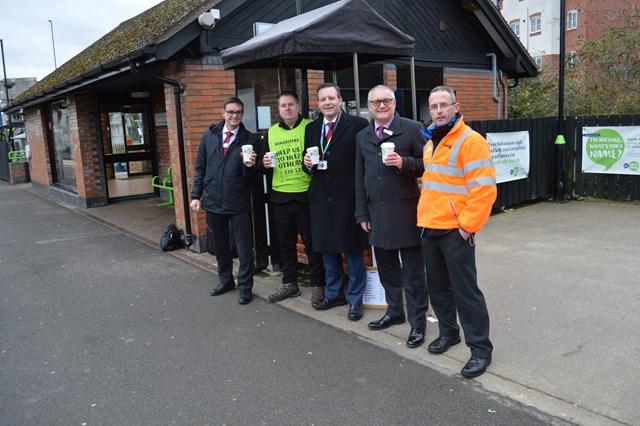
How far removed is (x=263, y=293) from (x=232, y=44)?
3791 millimetres

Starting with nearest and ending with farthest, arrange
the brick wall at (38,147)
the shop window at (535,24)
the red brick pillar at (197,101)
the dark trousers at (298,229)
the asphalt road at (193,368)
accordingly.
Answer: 1. the asphalt road at (193,368)
2. the dark trousers at (298,229)
3. the red brick pillar at (197,101)
4. the brick wall at (38,147)
5. the shop window at (535,24)

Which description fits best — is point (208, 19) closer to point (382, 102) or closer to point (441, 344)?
point (382, 102)

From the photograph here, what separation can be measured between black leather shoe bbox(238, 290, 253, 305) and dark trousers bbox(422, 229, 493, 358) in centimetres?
211

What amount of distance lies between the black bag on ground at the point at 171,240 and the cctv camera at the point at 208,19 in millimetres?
2895

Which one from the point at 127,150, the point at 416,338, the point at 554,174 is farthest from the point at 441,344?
the point at 127,150

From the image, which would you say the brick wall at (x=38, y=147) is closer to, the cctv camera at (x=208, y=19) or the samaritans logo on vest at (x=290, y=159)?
the cctv camera at (x=208, y=19)

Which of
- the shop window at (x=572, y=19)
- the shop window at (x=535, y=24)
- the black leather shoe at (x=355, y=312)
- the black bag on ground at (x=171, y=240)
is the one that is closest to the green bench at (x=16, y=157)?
the black bag on ground at (x=171, y=240)

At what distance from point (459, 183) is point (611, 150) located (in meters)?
7.60

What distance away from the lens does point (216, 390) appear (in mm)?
3588

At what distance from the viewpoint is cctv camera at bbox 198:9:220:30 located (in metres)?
6.79

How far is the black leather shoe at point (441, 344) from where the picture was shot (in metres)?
3.95

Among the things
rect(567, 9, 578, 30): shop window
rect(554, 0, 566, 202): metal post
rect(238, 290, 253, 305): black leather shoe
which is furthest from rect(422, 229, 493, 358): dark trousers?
rect(567, 9, 578, 30): shop window

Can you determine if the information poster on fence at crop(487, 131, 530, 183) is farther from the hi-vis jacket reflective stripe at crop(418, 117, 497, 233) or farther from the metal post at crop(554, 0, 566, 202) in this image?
the hi-vis jacket reflective stripe at crop(418, 117, 497, 233)

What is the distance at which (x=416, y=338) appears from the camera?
4.10 metres
